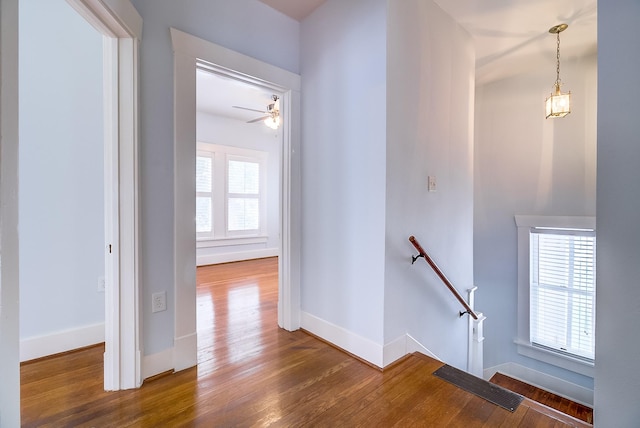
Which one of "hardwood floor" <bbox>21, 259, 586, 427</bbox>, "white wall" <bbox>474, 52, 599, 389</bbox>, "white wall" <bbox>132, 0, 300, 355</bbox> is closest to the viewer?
"hardwood floor" <bbox>21, 259, 586, 427</bbox>

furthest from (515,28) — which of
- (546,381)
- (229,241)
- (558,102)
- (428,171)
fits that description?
(229,241)

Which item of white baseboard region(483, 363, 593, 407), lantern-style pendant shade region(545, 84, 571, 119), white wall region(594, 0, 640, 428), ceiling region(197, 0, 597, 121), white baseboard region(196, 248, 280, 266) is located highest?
ceiling region(197, 0, 597, 121)

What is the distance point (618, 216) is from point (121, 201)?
234 centimetres

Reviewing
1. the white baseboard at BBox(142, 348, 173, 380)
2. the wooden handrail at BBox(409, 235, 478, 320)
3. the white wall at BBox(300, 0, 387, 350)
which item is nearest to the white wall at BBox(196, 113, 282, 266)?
the white wall at BBox(300, 0, 387, 350)

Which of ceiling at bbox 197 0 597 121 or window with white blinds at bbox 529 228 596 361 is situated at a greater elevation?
ceiling at bbox 197 0 597 121

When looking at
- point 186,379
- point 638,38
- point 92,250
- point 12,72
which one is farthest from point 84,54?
point 638,38

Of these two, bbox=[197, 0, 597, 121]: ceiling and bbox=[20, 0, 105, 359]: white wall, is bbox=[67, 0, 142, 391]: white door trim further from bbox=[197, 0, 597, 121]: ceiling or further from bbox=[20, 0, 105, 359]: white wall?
bbox=[20, 0, 105, 359]: white wall

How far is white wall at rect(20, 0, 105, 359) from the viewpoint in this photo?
2.14 m

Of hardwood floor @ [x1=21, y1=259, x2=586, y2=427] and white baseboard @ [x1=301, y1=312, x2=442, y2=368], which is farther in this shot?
white baseboard @ [x1=301, y1=312, x2=442, y2=368]

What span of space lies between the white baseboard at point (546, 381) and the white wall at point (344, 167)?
10.0 feet

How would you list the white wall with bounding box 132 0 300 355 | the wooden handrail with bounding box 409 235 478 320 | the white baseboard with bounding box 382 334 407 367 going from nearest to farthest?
the white wall with bounding box 132 0 300 355 < the white baseboard with bounding box 382 334 407 367 < the wooden handrail with bounding box 409 235 478 320

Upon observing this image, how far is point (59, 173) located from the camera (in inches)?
88.6

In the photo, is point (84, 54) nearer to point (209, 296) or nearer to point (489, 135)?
point (209, 296)

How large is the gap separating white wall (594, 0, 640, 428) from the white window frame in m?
3.28
